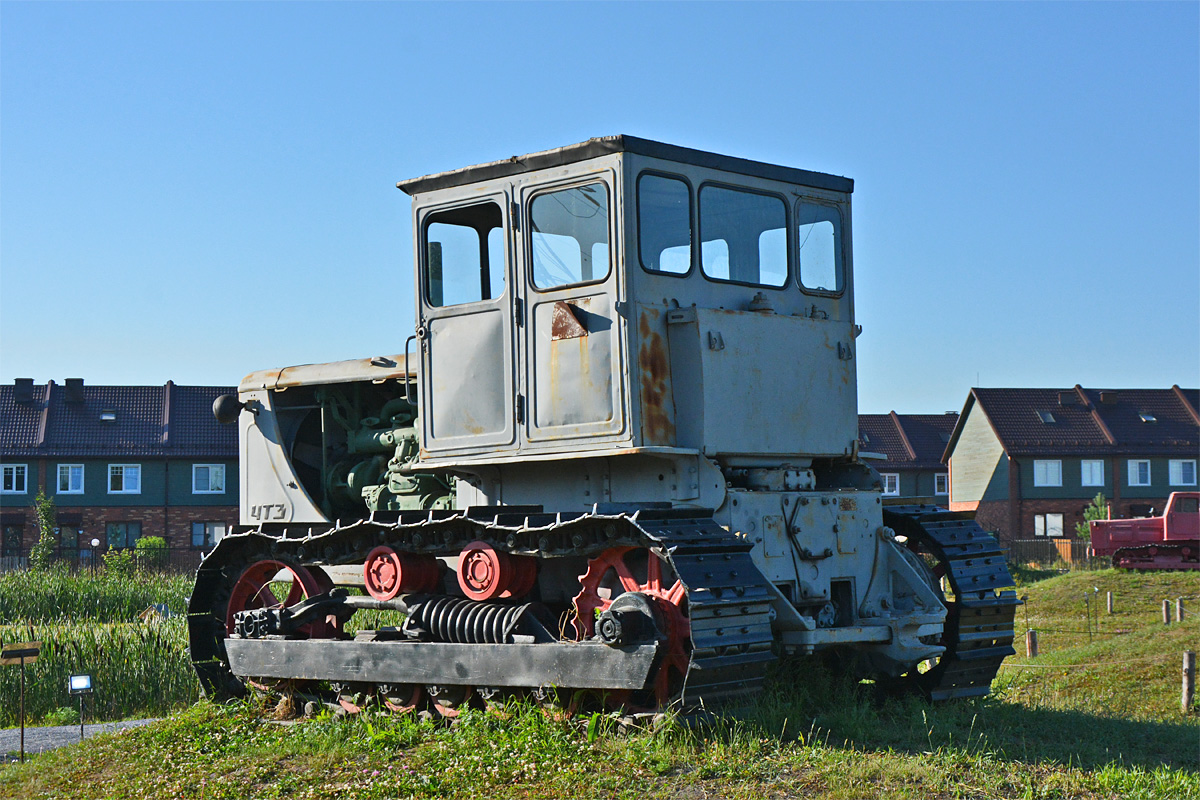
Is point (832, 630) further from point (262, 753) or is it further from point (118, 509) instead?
point (118, 509)

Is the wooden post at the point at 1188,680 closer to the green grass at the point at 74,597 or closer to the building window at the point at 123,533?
the green grass at the point at 74,597

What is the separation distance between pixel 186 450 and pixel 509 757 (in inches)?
1748

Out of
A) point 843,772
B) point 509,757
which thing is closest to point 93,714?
point 509,757

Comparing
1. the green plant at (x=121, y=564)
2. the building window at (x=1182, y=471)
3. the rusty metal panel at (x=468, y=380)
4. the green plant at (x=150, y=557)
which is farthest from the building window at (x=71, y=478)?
the rusty metal panel at (x=468, y=380)

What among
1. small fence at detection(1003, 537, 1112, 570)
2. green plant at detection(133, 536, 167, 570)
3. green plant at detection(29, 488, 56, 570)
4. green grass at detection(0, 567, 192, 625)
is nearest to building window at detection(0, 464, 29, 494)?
green plant at detection(29, 488, 56, 570)

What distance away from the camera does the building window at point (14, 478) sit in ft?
159

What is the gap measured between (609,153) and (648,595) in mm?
2771

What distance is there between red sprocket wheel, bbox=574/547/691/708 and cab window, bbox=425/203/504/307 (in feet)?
7.47

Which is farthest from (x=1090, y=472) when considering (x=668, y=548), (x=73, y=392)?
(x=668, y=548)

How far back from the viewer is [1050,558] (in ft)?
147

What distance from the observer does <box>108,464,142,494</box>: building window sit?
49.2 m

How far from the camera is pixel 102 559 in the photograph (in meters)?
43.8

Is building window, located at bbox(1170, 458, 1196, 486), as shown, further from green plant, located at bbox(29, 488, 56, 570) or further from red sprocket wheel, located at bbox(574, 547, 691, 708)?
red sprocket wheel, located at bbox(574, 547, 691, 708)

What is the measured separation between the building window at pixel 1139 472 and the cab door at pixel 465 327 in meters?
52.6
